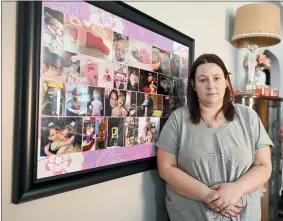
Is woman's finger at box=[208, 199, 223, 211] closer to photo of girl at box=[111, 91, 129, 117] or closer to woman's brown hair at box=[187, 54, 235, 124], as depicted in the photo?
woman's brown hair at box=[187, 54, 235, 124]

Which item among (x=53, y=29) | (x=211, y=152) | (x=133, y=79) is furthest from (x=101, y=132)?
(x=211, y=152)

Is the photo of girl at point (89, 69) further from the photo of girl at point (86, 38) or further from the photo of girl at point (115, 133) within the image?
the photo of girl at point (115, 133)

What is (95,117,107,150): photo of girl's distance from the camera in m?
1.03

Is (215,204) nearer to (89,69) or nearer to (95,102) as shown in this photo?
(95,102)

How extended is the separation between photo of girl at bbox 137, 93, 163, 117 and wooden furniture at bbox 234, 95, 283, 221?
872 mm

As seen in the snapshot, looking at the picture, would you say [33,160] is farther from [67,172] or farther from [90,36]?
[90,36]

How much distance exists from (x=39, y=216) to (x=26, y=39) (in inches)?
Result: 21.7

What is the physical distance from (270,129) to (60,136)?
175 centimetres

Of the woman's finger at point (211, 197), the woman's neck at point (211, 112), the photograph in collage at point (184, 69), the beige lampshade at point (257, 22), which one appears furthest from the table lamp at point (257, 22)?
the woman's finger at point (211, 197)

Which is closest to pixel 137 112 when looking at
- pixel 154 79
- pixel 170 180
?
pixel 154 79

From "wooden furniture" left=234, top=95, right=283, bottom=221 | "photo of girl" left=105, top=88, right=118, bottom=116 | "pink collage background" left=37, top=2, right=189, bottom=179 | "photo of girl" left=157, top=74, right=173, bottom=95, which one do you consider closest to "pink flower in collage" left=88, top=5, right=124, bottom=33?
"pink collage background" left=37, top=2, right=189, bottom=179

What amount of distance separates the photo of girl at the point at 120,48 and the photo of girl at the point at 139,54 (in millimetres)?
28

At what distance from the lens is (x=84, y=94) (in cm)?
97

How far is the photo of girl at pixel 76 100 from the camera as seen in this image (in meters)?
0.92
